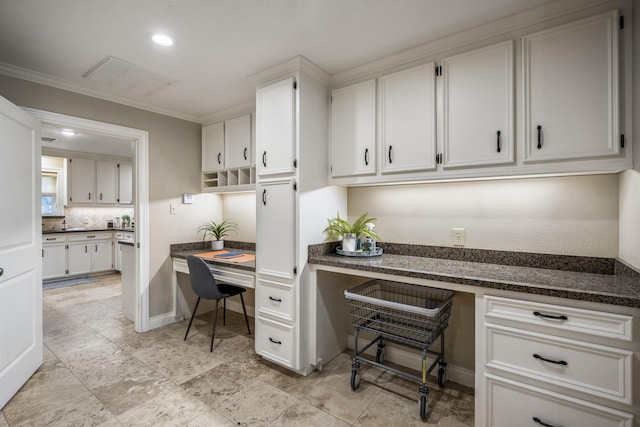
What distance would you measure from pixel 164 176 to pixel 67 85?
1085 millimetres

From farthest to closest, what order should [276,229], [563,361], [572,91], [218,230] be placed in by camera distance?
1. [218,230]
2. [276,229]
3. [572,91]
4. [563,361]

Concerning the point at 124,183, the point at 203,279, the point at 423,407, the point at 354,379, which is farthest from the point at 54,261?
the point at 423,407

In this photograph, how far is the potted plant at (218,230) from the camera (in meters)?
3.55

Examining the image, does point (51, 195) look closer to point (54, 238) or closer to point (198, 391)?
point (54, 238)

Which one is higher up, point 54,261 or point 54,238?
point 54,238

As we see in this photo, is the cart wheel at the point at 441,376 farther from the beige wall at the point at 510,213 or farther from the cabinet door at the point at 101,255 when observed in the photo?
the cabinet door at the point at 101,255

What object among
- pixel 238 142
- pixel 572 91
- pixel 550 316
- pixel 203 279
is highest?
pixel 238 142

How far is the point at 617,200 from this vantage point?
172 cm

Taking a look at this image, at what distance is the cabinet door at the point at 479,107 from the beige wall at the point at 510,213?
14.4 inches

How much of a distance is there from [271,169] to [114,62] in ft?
4.53

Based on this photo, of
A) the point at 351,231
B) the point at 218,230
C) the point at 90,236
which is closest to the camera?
the point at 351,231

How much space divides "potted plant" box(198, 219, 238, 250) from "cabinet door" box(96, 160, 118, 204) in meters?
3.83

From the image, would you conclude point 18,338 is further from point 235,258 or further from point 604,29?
point 604,29

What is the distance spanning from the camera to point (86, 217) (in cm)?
628
